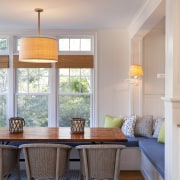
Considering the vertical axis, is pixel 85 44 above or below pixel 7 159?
above

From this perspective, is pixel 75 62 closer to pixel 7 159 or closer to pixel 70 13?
pixel 70 13

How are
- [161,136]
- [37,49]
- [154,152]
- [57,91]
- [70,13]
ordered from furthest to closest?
1. [57,91]
2. [161,136]
3. [70,13]
4. [154,152]
5. [37,49]

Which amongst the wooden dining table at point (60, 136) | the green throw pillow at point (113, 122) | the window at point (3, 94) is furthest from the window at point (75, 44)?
the wooden dining table at point (60, 136)

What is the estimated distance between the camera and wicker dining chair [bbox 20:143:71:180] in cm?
291

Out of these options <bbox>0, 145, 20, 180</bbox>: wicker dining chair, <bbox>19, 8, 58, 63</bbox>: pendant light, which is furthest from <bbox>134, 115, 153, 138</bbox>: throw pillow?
<bbox>0, 145, 20, 180</bbox>: wicker dining chair

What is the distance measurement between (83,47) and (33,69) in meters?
1.10

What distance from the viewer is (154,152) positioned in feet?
12.6

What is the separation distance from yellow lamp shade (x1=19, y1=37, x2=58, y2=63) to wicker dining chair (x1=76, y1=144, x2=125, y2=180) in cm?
127

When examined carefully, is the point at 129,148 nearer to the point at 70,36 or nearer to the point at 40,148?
the point at 40,148

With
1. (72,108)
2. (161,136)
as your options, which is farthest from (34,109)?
(161,136)

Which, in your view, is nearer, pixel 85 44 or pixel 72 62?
pixel 72 62

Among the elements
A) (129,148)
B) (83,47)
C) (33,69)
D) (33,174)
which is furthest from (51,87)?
(33,174)

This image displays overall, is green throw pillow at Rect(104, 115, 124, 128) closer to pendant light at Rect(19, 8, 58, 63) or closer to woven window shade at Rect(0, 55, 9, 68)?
pendant light at Rect(19, 8, 58, 63)

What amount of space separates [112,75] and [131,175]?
198 centimetres
